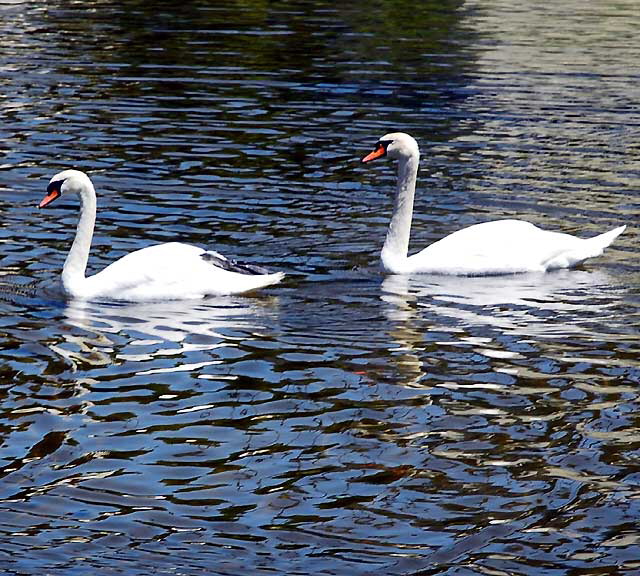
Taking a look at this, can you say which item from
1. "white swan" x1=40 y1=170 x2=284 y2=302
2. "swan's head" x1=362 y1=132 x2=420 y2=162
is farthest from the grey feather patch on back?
"swan's head" x1=362 y1=132 x2=420 y2=162

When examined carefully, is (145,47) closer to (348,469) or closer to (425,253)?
(425,253)

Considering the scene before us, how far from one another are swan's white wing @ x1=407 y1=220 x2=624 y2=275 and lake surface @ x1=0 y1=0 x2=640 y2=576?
0.47 ft

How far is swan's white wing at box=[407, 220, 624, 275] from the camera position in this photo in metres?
13.8

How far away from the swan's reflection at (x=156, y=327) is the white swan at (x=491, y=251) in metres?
1.62

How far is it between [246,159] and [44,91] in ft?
20.8

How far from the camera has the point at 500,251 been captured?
1388 cm

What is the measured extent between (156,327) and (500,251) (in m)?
3.50

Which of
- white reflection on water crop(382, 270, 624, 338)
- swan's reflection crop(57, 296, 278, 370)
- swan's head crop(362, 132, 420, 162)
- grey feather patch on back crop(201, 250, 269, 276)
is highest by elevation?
swan's head crop(362, 132, 420, 162)

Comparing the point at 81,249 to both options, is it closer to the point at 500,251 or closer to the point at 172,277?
the point at 172,277

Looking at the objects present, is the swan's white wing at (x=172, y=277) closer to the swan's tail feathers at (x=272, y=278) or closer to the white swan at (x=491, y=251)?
the swan's tail feathers at (x=272, y=278)

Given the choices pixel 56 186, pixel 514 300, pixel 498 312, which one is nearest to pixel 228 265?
pixel 56 186

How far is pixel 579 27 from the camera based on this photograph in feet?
122

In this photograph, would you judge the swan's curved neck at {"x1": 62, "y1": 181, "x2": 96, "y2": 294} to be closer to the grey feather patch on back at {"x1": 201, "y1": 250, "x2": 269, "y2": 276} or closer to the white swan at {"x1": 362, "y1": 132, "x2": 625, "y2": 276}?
the grey feather patch on back at {"x1": 201, "y1": 250, "x2": 269, "y2": 276}

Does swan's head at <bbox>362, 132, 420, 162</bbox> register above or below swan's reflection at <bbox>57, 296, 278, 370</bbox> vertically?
above
